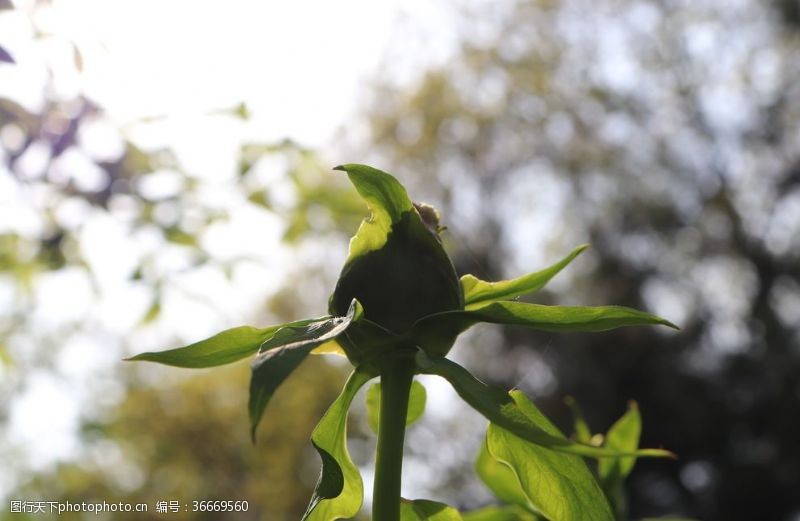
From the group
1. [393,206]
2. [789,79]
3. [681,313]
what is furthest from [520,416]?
[789,79]

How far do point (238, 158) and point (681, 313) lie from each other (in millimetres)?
4456

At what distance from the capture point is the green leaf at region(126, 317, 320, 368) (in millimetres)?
184

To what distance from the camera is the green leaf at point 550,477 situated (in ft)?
0.63

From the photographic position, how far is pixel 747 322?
5137mm

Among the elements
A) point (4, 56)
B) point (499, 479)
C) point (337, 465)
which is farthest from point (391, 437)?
A: point (4, 56)

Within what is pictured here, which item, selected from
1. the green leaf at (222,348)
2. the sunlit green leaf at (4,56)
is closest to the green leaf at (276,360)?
the green leaf at (222,348)

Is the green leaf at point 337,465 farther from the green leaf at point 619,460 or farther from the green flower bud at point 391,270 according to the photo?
the green leaf at point 619,460

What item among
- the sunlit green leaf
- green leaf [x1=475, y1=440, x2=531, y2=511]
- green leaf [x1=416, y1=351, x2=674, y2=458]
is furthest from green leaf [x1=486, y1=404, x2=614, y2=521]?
the sunlit green leaf

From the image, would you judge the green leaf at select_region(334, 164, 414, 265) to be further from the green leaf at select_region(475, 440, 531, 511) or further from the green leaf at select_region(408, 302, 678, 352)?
the green leaf at select_region(475, 440, 531, 511)

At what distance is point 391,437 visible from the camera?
19 centimetres

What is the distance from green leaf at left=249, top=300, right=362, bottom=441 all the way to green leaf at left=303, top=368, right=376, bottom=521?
2 centimetres

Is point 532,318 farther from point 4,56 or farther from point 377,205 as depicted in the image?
point 4,56

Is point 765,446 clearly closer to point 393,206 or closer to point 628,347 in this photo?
point 628,347

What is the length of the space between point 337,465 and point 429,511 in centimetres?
5
